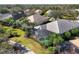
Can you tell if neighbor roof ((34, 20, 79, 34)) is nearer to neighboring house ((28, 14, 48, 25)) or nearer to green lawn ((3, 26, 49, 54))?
neighboring house ((28, 14, 48, 25))

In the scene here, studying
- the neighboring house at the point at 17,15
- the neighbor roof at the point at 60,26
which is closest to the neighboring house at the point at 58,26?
the neighbor roof at the point at 60,26

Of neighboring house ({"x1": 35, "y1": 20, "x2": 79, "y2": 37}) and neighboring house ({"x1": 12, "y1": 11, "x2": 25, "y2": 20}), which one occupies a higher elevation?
neighboring house ({"x1": 12, "y1": 11, "x2": 25, "y2": 20})

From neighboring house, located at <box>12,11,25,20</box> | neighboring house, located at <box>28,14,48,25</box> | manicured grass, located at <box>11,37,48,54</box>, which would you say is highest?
neighboring house, located at <box>12,11,25,20</box>

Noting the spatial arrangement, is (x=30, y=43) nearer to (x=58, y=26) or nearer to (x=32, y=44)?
(x=32, y=44)

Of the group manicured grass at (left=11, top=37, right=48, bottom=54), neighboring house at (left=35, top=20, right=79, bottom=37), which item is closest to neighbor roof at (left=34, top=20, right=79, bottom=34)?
neighboring house at (left=35, top=20, right=79, bottom=37)

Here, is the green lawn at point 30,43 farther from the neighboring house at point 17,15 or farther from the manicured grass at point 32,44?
the neighboring house at point 17,15

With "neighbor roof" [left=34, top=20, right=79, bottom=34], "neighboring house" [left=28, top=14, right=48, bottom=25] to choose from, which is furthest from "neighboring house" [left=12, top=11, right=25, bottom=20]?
"neighbor roof" [left=34, top=20, right=79, bottom=34]

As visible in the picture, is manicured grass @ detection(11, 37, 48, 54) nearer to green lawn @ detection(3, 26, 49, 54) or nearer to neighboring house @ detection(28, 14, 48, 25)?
green lawn @ detection(3, 26, 49, 54)
